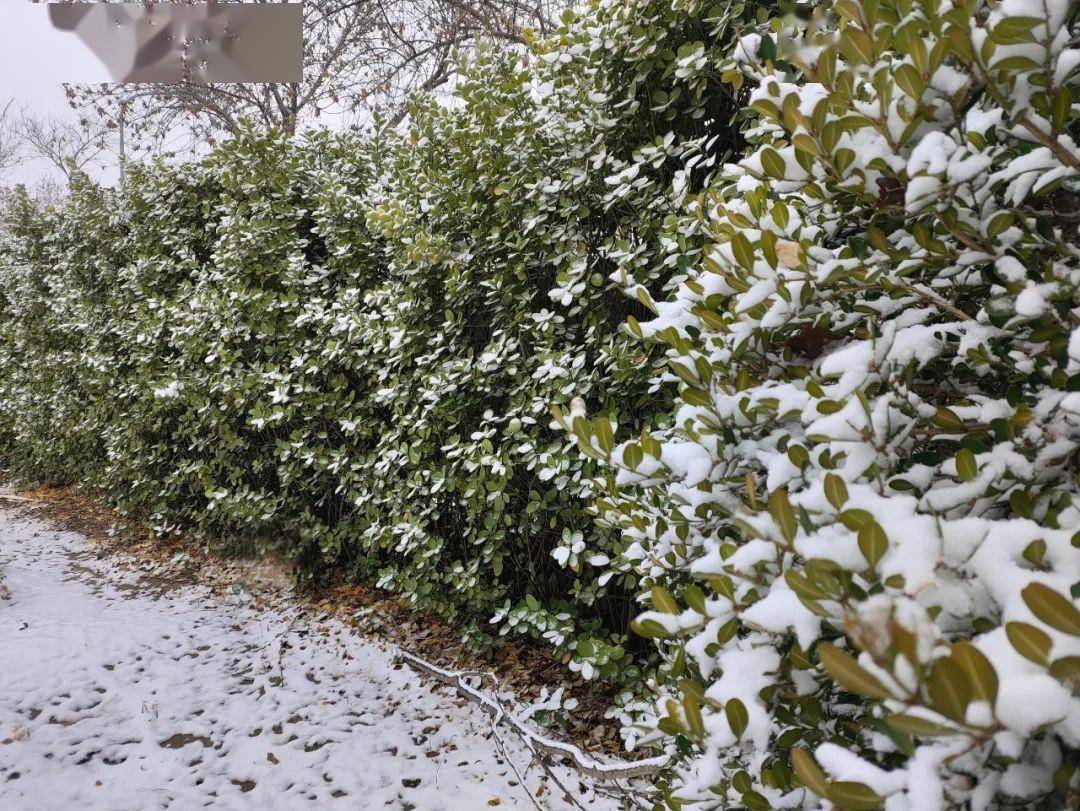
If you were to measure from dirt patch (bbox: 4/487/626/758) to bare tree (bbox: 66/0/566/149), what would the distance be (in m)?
4.00

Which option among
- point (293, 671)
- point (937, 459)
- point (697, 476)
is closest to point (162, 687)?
point (293, 671)

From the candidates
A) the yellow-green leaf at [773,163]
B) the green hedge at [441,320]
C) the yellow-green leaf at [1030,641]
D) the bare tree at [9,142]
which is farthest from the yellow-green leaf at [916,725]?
the bare tree at [9,142]

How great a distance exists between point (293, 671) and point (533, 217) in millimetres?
2921

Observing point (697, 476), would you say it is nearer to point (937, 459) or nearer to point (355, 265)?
point (937, 459)

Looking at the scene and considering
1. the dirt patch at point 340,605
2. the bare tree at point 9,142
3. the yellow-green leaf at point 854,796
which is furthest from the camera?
the bare tree at point 9,142

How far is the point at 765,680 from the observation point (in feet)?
3.22

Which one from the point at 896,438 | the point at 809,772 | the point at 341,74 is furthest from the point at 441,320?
the point at 341,74

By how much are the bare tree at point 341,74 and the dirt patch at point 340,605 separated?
3998 mm

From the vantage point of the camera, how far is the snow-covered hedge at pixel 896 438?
0.66 meters

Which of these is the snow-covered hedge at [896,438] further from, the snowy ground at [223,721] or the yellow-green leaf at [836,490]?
the snowy ground at [223,721]

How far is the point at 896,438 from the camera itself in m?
0.96

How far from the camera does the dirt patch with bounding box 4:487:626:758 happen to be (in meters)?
3.00

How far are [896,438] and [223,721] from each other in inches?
141

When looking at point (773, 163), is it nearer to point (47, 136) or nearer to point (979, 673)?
point (979, 673)
